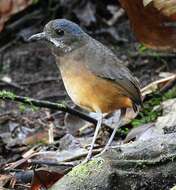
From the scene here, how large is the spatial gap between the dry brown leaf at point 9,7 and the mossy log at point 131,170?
14.7ft

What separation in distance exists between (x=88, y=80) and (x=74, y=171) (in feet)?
2.16

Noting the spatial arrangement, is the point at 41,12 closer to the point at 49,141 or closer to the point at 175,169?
the point at 49,141

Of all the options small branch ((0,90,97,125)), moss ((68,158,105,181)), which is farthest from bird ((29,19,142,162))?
small branch ((0,90,97,125))

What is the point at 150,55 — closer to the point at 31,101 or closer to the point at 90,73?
the point at 31,101

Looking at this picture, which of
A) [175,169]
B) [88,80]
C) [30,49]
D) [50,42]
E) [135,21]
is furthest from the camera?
[30,49]

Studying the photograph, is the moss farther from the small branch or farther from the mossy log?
the small branch

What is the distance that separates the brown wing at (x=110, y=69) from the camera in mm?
4340

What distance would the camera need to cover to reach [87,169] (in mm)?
3893

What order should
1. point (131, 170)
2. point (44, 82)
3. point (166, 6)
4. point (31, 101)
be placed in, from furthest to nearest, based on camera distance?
point (44, 82) → point (166, 6) → point (31, 101) → point (131, 170)

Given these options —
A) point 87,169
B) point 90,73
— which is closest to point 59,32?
point 90,73

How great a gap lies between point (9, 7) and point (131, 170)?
4741mm

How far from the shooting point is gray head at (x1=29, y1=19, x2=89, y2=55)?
4.52m

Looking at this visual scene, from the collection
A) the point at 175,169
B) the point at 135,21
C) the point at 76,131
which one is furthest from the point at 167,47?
the point at 175,169

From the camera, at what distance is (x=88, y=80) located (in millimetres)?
4273
